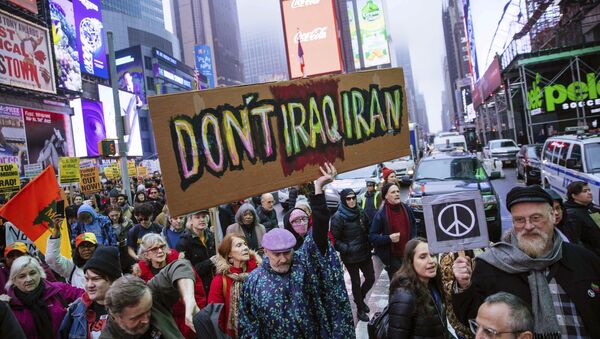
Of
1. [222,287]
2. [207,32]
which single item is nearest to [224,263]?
[222,287]

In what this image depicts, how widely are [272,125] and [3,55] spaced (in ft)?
96.3

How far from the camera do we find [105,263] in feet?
10.6

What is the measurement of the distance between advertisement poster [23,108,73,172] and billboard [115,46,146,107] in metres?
44.0

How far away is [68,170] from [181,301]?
34.4 ft

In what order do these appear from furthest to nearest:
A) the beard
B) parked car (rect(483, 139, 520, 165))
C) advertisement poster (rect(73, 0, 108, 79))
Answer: advertisement poster (rect(73, 0, 108, 79))
parked car (rect(483, 139, 520, 165))
the beard

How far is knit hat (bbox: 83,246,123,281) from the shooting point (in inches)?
126

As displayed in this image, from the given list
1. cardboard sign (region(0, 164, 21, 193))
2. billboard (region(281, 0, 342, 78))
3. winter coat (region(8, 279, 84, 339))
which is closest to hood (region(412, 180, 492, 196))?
winter coat (region(8, 279, 84, 339))

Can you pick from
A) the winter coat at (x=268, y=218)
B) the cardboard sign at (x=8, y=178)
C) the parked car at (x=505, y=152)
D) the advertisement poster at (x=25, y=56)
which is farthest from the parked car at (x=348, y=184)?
the advertisement poster at (x=25, y=56)

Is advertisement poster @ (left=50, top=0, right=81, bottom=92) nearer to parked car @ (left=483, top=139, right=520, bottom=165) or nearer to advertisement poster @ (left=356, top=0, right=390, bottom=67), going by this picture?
parked car @ (left=483, top=139, right=520, bottom=165)

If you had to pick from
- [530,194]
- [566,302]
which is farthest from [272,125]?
[566,302]

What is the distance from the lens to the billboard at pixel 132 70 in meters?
79.7

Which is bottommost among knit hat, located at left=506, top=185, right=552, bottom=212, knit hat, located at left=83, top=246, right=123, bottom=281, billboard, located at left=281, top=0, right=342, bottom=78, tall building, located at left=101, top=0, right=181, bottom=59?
knit hat, located at left=83, top=246, right=123, bottom=281

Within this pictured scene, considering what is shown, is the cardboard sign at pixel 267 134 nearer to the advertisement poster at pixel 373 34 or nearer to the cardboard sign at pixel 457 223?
the cardboard sign at pixel 457 223

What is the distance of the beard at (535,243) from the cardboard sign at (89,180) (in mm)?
13837
